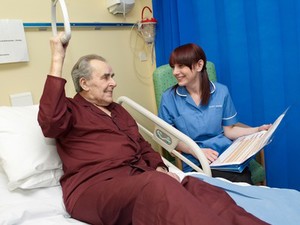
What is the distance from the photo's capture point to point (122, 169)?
129cm

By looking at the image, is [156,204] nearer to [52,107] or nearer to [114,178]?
[114,178]

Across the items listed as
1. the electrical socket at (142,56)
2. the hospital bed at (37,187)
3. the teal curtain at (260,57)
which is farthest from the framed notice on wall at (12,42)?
the teal curtain at (260,57)

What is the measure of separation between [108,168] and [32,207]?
33 cm

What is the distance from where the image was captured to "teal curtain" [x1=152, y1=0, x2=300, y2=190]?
5.82 feet

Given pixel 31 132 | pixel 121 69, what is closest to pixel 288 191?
pixel 31 132

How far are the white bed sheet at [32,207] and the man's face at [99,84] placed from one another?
0.48 metres

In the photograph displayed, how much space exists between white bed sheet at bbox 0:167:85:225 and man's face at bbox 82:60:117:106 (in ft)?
1.56

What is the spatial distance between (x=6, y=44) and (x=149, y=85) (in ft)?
4.07

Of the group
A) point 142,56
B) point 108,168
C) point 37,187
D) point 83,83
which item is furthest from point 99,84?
point 142,56

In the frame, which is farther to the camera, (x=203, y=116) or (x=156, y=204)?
(x=203, y=116)

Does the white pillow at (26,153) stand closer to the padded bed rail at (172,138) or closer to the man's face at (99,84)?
the man's face at (99,84)

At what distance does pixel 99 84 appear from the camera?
145 centimetres

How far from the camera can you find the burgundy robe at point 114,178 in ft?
3.04

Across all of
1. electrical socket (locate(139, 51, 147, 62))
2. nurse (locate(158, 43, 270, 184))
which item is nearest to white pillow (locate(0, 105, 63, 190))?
nurse (locate(158, 43, 270, 184))
